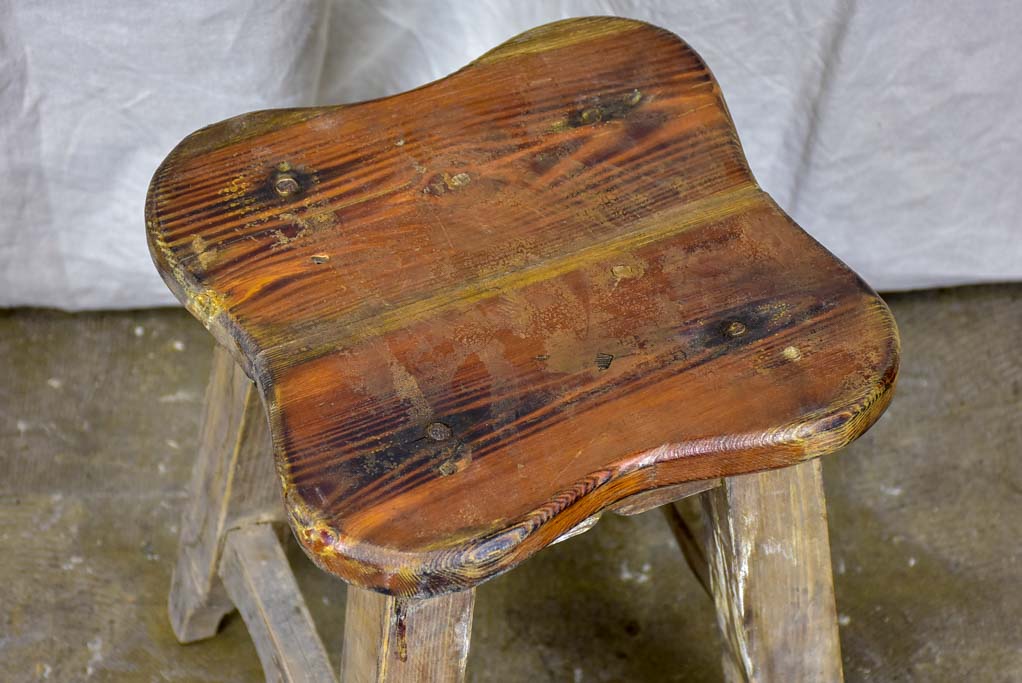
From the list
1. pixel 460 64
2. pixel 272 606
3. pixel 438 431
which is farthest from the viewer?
pixel 460 64

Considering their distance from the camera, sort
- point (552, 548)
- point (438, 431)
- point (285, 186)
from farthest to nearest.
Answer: point (552, 548), point (285, 186), point (438, 431)

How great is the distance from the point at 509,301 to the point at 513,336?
0.04m

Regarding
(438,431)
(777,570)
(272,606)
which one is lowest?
(272,606)

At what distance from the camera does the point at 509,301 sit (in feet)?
2.82

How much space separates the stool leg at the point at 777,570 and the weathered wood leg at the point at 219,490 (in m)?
Result: 0.40

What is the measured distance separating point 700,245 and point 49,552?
2.91ft

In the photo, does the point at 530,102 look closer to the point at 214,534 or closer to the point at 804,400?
the point at 804,400

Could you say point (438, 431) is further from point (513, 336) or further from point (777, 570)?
point (777, 570)

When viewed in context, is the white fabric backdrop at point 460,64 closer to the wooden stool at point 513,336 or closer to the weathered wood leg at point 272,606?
the wooden stool at point 513,336

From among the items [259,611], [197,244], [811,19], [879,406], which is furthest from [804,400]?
[811,19]

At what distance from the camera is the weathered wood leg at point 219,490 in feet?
3.56

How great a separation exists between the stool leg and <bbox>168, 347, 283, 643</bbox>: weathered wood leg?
1.32 feet

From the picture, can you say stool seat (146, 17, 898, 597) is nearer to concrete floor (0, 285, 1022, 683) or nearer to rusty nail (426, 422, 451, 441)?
rusty nail (426, 422, 451, 441)

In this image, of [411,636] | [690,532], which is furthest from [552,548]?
[411,636]
